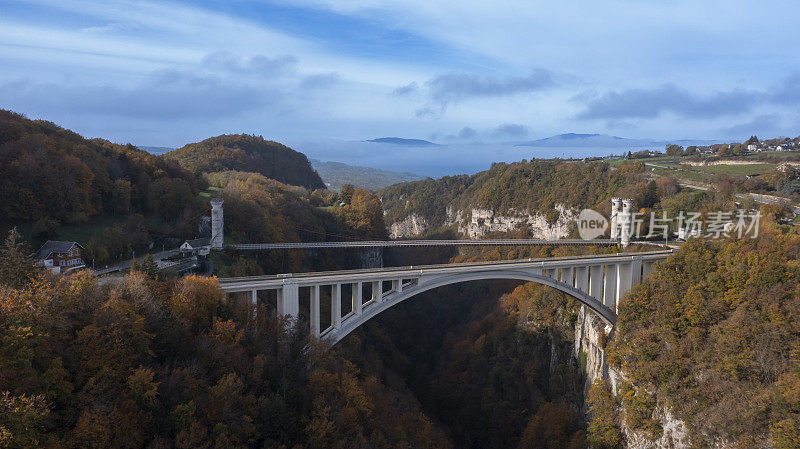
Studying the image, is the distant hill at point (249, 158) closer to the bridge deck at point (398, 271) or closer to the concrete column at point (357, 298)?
the bridge deck at point (398, 271)

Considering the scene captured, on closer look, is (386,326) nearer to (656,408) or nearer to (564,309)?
(564,309)

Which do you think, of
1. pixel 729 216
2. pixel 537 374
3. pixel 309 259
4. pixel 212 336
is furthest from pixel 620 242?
pixel 212 336

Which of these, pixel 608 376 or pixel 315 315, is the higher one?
pixel 315 315

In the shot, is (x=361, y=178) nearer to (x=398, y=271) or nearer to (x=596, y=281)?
(x=596, y=281)

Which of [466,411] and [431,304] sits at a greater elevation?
[431,304]

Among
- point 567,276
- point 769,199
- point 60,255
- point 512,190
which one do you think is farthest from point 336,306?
point 512,190

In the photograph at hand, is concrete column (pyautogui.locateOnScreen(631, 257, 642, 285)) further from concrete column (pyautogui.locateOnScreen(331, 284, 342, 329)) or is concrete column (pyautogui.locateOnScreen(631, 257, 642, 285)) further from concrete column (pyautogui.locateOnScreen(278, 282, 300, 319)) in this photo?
concrete column (pyautogui.locateOnScreen(278, 282, 300, 319))

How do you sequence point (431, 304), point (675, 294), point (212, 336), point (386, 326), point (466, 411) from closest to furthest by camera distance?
point (212, 336), point (675, 294), point (466, 411), point (386, 326), point (431, 304)
